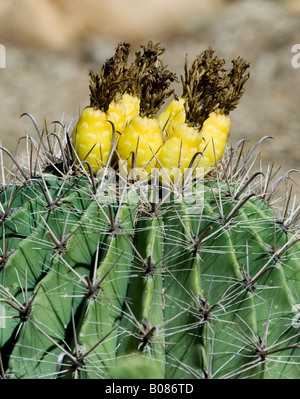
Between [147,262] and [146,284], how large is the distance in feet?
0.12

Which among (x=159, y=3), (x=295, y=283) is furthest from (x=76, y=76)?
(x=295, y=283)

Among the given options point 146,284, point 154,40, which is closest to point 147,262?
point 146,284

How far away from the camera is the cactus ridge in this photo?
37.7 inches

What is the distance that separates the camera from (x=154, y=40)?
150 inches

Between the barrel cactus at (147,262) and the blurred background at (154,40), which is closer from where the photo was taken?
the barrel cactus at (147,262)

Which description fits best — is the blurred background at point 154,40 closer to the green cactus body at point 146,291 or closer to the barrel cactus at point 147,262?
the barrel cactus at point 147,262

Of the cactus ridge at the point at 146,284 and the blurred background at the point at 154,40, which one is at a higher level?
the blurred background at the point at 154,40

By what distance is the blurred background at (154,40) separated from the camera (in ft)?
→ 12.2

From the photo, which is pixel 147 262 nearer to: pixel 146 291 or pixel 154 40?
pixel 146 291

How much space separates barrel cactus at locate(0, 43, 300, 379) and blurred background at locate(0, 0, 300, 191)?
2566mm

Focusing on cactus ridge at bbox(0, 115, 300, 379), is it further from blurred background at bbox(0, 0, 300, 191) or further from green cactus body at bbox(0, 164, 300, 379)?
blurred background at bbox(0, 0, 300, 191)

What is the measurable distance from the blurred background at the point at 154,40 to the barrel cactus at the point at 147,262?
101 inches

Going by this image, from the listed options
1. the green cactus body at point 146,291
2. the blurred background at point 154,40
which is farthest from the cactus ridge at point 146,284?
the blurred background at point 154,40
